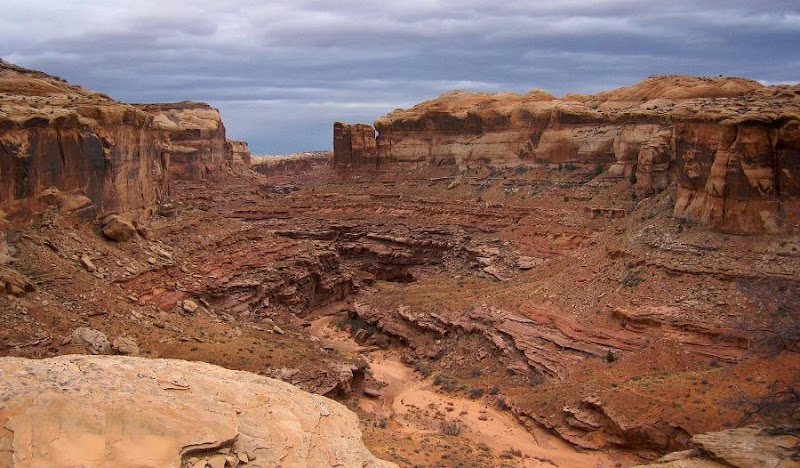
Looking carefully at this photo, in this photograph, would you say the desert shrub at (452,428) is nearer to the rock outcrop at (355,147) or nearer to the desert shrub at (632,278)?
the desert shrub at (632,278)

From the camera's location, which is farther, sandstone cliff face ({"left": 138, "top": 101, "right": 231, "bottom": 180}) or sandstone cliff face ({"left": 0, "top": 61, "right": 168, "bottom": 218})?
sandstone cliff face ({"left": 138, "top": 101, "right": 231, "bottom": 180})

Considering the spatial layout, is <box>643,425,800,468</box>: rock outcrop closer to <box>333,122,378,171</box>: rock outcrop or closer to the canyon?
the canyon

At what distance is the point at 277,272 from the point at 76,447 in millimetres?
29848

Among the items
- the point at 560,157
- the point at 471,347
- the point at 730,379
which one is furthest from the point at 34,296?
the point at 560,157

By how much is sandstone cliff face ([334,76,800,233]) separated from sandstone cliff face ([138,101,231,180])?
51.2ft

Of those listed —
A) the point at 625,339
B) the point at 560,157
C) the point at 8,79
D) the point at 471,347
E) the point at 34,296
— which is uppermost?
the point at 8,79

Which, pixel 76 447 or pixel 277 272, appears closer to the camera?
pixel 76 447

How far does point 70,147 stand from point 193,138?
46.1 metres

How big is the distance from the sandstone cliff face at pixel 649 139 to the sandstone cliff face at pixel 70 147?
89.3ft

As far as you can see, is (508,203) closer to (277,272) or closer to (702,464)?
(277,272)

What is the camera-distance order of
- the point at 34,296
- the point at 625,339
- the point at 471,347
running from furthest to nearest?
the point at 471,347 < the point at 625,339 < the point at 34,296

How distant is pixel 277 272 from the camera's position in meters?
41.8

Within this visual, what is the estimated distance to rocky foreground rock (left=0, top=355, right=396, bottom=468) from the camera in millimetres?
12195

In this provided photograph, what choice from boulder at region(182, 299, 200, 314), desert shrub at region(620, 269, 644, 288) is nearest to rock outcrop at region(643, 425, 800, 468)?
desert shrub at region(620, 269, 644, 288)
